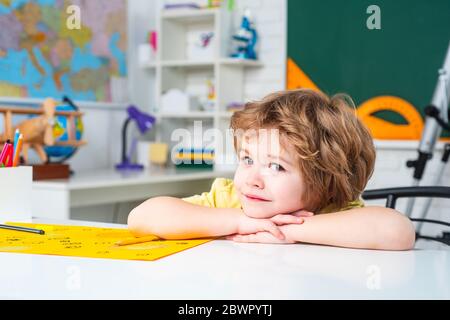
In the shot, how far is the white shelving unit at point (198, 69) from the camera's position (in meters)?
3.16

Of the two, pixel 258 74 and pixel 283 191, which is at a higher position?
pixel 258 74

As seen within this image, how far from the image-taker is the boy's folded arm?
95 centimetres

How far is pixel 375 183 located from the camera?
298 centimetres

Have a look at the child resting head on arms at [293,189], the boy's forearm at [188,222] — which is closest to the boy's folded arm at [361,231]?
the child resting head on arms at [293,189]

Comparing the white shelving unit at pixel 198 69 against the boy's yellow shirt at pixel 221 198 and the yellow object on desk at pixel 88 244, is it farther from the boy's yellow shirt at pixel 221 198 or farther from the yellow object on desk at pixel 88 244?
the yellow object on desk at pixel 88 244

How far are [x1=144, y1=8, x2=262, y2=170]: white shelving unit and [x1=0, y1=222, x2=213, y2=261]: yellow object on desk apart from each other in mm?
1966

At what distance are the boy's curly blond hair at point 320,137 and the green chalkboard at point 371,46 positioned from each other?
77.4 inches

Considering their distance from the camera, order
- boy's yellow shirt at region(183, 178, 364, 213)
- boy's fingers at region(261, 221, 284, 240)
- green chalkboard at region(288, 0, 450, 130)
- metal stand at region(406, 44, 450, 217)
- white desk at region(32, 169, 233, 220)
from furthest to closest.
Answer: green chalkboard at region(288, 0, 450, 130) < metal stand at region(406, 44, 450, 217) < white desk at region(32, 169, 233, 220) < boy's yellow shirt at region(183, 178, 364, 213) < boy's fingers at region(261, 221, 284, 240)

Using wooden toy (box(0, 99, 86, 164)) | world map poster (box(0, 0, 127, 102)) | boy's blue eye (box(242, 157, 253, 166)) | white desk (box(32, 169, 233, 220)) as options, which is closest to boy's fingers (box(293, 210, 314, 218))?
boy's blue eye (box(242, 157, 253, 166))

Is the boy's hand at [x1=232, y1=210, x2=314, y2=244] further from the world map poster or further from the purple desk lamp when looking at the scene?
the purple desk lamp

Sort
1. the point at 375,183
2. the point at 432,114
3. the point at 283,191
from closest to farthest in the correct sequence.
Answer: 1. the point at 283,191
2. the point at 432,114
3. the point at 375,183

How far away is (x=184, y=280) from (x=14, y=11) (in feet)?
7.16
